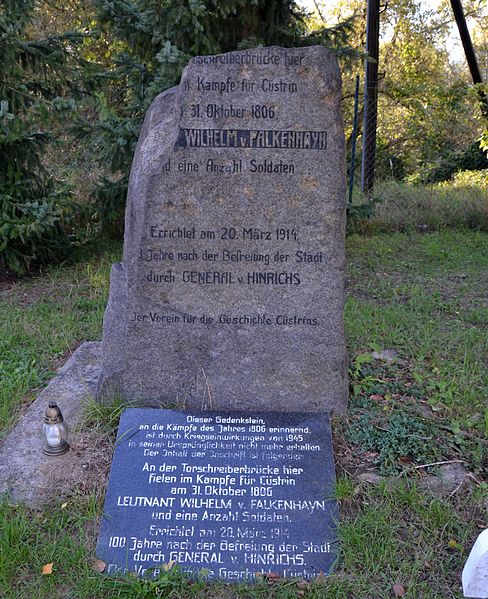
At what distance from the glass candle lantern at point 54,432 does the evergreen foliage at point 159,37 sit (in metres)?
3.63

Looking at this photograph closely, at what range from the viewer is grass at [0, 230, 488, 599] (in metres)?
2.39

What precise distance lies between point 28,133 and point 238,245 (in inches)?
141

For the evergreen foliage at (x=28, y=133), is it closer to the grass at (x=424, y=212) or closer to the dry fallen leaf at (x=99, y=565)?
A: the dry fallen leaf at (x=99, y=565)

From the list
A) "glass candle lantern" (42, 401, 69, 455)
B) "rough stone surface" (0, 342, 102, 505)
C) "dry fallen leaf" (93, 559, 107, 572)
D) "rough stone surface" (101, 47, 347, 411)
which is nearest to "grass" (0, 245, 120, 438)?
"rough stone surface" (0, 342, 102, 505)

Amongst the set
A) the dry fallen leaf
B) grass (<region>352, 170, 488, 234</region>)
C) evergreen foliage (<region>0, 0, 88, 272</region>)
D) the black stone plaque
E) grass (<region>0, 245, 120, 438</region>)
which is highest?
evergreen foliage (<region>0, 0, 88, 272</region>)

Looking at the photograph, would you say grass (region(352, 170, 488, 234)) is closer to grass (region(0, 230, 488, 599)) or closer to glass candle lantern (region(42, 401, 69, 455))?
grass (region(0, 230, 488, 599))

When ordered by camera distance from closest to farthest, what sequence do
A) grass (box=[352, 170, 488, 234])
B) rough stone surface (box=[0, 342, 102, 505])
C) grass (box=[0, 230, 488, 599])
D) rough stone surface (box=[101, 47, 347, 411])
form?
grass (box=[0, 230, 488, 599]) → rough stone surface (box=[0, 342, 102, 505]) → rough stone surface (box=[101, 47, 347, 411]) → grass (box=[352, 170, 488, 234])

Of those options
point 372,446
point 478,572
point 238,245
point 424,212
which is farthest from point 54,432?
point 424,212

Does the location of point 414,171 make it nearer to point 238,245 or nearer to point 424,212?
point 424,212

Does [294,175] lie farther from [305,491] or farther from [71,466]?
[71,466]

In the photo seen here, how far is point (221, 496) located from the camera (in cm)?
271

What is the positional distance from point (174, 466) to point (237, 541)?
51cm

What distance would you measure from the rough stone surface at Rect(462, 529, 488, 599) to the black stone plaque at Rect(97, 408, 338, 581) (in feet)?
1.78

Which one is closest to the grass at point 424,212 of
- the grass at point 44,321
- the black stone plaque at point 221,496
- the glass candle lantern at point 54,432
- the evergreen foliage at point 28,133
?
the grass at point 44,321
